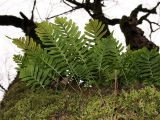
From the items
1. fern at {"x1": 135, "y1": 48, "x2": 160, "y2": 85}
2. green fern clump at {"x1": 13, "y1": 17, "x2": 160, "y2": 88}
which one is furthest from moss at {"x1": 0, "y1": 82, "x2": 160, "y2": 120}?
fern at {"x1": 135, "y1": 48, "x2": 160, "y2": 85}

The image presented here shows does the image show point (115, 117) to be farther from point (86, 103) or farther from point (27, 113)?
point (27, 113)

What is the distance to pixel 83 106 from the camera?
1298 millimetres

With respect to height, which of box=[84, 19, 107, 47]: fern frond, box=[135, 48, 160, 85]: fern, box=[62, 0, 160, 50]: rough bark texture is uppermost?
box=[62, 0, 160, 50]: rough bark texture

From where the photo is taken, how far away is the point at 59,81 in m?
1.51

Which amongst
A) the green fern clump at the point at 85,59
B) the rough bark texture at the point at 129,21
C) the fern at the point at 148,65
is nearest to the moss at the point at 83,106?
the green fern clump at the point at 85,59

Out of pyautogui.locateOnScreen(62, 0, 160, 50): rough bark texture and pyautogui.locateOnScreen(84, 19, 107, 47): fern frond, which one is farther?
pyautogui.locateOnScreen(62, 0, 160, 50): rough bark texture

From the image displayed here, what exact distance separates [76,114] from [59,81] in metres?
0.29

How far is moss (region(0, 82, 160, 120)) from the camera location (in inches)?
44.1

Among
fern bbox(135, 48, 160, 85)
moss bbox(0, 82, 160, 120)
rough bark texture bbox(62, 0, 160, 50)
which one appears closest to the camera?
moss bbox(0, 82, 160, 120)

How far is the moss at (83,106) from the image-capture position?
3.67 ft

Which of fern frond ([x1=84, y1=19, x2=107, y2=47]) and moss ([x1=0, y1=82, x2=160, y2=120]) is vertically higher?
fern frond ([x1=84, y1=19, x2=107, y2=47])

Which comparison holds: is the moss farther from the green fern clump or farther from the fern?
the fern

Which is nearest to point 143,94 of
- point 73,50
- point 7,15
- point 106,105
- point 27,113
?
point 106,105

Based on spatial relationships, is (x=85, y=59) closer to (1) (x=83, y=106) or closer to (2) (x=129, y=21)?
(1) (x=83, y=106)
